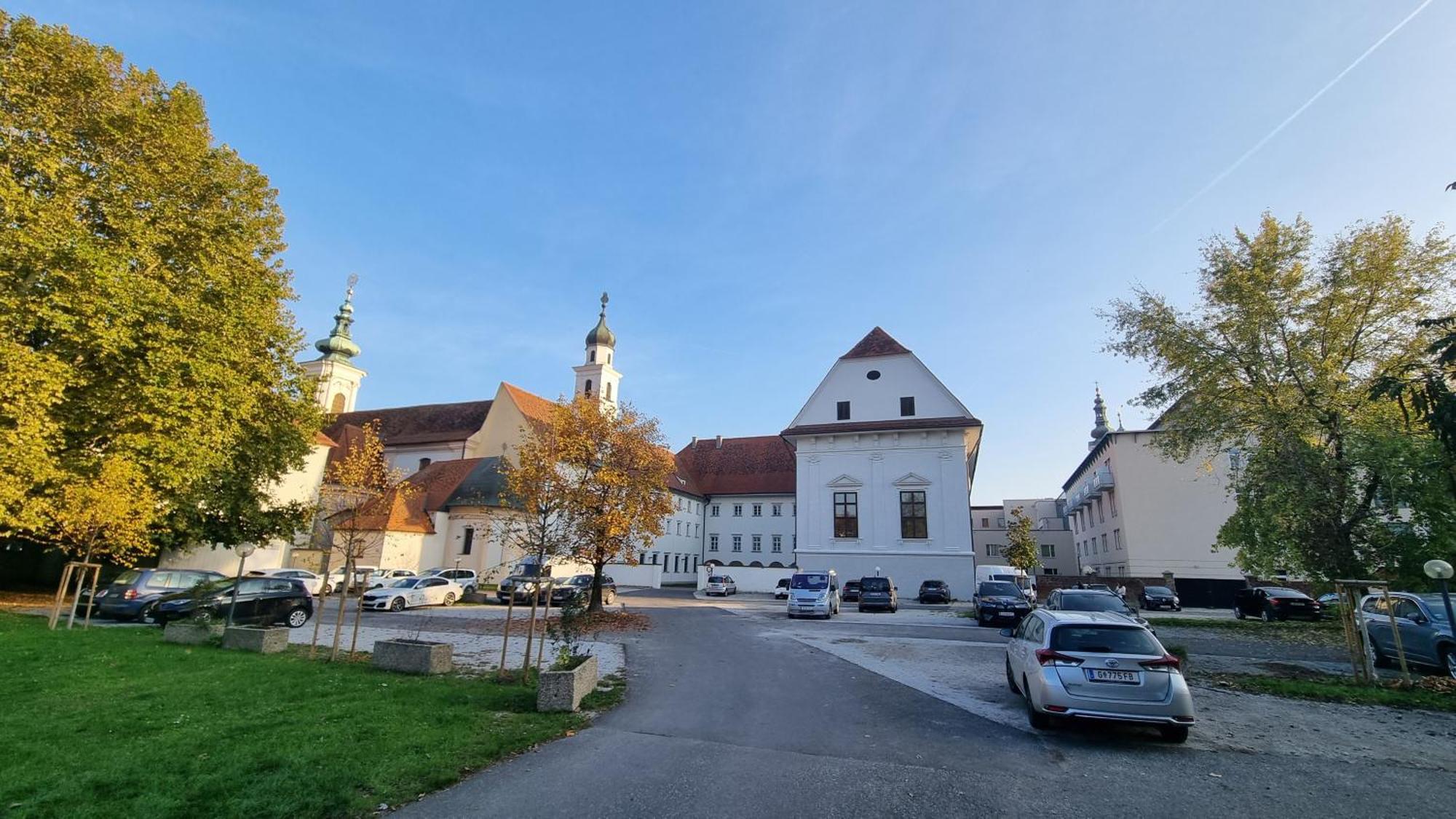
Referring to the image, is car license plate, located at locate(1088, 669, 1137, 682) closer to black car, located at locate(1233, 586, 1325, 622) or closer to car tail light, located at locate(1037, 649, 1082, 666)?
car tail light, located at locate(1037, 649, 1082, 666)

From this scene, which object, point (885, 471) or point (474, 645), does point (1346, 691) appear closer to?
point (474, 645)

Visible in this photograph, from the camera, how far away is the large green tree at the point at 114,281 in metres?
15.1

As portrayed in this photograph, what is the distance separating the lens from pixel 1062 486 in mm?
80875

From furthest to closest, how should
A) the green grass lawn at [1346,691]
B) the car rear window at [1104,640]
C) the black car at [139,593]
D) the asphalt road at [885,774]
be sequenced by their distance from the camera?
the black car at [139,593] < the green grass lawn at [1346,691] < the car rear window at [1104,640] < the asphalt road at [885,774]

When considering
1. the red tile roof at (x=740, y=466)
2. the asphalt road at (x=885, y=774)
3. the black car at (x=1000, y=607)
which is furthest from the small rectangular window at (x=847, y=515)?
the asphalt road at (x=885, y=774)

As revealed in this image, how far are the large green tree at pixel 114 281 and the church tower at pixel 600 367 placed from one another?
4298cm

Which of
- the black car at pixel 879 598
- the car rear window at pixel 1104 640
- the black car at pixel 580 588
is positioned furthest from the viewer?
the black car at pixel 879 598

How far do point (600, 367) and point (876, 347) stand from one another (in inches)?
1243

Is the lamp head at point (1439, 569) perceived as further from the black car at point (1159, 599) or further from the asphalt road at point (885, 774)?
the black car at point (1159, 599)

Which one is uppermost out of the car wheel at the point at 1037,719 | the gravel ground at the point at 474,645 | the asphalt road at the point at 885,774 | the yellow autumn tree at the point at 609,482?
the yellow autumn tree at the point at 609,482


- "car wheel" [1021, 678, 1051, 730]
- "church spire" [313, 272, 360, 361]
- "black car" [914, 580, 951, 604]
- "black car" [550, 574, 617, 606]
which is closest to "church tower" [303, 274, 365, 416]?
"church spire" [313, 272, 360, 361]

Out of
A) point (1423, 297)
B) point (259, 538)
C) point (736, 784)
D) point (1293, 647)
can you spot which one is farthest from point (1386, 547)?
point (259, 538)

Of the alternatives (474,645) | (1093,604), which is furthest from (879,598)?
(474,645)

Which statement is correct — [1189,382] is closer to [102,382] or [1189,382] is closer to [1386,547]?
[1386,547]
